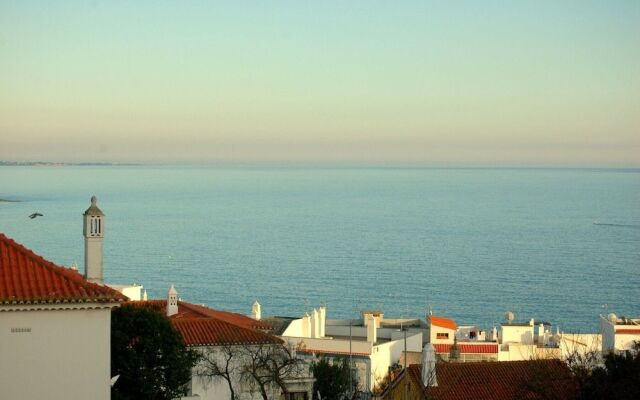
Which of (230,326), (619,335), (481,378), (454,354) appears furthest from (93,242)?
(619,335)

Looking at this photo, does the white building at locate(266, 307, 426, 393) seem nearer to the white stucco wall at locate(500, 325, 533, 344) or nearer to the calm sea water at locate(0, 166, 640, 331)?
the white stucco wall at locate(500, 325, 533, 344)

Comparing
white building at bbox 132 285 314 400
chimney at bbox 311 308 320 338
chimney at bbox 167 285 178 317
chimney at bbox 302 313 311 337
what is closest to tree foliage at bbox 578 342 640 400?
white building at bbox 132 285 314 400

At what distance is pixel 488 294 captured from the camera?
84.7m

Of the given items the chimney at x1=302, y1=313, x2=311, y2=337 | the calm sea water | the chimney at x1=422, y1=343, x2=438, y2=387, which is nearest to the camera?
the chimney at x1=422, y1=343, x2=438, y2=387

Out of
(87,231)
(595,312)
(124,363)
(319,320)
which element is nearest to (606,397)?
(124,363)

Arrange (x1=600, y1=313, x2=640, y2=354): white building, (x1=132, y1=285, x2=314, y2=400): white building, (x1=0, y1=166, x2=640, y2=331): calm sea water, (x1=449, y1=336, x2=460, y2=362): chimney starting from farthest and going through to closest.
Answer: (x1=0, y1=166, x2=640, y2=331): calm sea water < (x1=600, y1=313, x2=640, y2=354): white building < (x1=449, y1=336, x2=460, y2=362): chimney < (x1=132, y1=285, x2=314, y2=400): white building

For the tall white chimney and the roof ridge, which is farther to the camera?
the roof ridge

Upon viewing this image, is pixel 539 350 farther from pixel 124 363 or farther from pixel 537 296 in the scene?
pixel 537 296

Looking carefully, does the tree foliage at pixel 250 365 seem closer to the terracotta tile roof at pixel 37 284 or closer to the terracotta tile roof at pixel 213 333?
the terracotta tile roof at pixel 213 333

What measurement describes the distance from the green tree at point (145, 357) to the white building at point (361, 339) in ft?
50.5

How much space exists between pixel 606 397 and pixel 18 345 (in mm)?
11916

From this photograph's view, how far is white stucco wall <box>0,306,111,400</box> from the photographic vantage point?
59.1 ft

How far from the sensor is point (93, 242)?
27328mm

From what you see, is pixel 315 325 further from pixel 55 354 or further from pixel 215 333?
pixel 55 354
